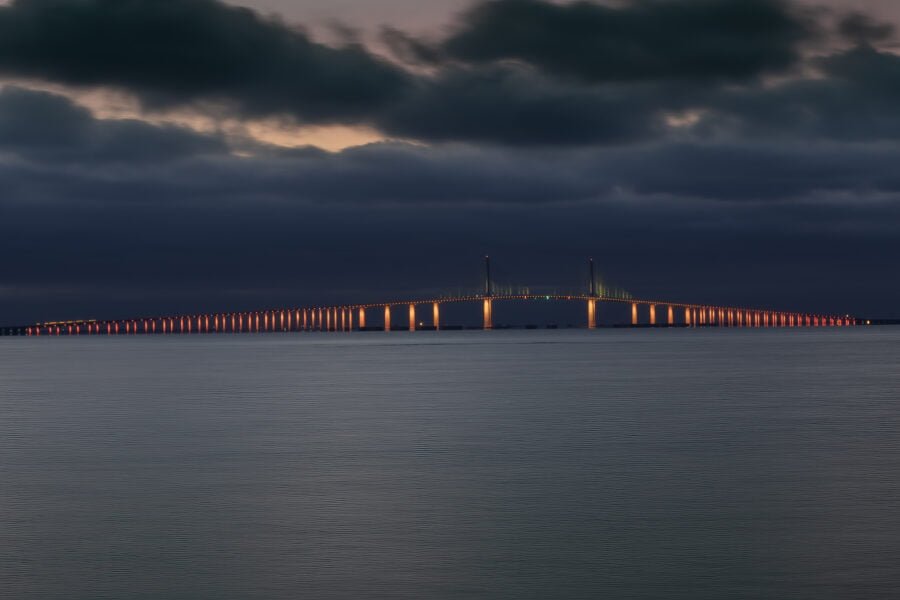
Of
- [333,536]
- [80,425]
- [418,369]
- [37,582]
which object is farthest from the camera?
[418,369]

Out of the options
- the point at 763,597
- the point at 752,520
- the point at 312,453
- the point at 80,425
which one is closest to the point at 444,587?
the point at 763,597

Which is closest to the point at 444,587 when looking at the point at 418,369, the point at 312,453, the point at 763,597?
the point at 763,597

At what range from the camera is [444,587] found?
12.0m

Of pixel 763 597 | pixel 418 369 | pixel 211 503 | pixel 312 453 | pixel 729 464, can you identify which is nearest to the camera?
pixel 763 597

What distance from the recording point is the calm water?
12383mm

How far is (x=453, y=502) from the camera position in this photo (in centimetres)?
1788

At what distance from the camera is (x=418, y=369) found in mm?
77312

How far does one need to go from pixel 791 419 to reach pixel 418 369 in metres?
44.8

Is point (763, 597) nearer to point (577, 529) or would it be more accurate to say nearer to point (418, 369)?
point (577, 529)

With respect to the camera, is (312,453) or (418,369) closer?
→ (312,453)

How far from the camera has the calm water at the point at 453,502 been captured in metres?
12.4

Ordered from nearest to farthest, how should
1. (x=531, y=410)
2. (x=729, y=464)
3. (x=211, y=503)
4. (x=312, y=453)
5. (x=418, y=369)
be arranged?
(x=211, y=503)
(x=729, y=464)
(x=312, y=453)
(x=531, y=410)
(x=418, y=369)

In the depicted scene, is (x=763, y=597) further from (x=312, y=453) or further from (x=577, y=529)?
(x=312, y=453)

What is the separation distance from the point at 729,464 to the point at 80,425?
59.9ft
